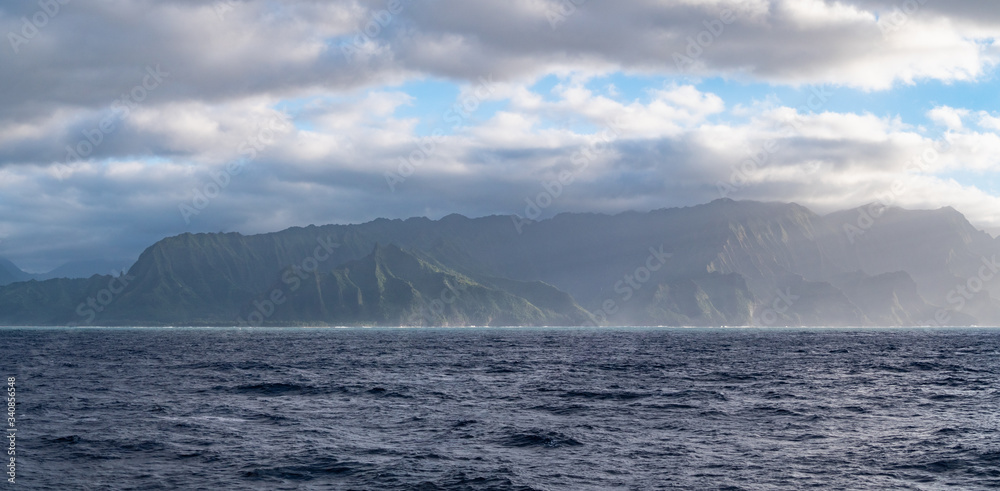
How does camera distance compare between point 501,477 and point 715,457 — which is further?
point 715,457

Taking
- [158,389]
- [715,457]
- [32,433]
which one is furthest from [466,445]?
[158,389]

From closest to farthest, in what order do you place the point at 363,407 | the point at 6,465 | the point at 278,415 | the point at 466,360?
the point at 6,465 → the point at 278,415 → the point at 363,407 → the point at 466,360

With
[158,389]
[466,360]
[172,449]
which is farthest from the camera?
[466,360]

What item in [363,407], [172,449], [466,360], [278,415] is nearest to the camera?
[172,449]

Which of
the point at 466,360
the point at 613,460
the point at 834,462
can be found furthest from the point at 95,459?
the point at 466,360

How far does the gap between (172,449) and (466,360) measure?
8116 centimetres

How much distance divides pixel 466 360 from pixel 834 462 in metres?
86.0

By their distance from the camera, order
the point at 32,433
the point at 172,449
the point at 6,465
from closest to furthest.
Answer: the point at 6,465 → the point at 172,449 → the point at 32,433

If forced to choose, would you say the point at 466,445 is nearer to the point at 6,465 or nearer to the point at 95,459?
the point at 95,459

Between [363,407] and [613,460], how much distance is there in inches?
1049

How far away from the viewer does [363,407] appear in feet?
193

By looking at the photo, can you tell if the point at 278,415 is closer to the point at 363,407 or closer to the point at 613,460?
the point at 363,407

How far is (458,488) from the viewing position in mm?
32844

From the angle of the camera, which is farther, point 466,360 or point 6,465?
point 466,360
